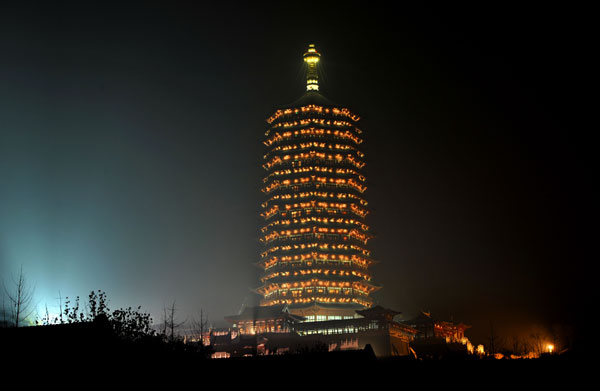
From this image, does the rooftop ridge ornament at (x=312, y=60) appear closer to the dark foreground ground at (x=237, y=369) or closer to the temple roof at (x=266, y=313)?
the temple roof at (x=266, y=313)

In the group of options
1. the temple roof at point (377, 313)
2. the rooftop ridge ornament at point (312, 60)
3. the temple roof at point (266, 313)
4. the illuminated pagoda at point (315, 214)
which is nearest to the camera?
the temple roof at point (377, 313)

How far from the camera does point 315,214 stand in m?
95.6

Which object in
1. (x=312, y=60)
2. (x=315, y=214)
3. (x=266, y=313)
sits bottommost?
(x=266, y=313)

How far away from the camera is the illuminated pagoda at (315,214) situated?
300 feet

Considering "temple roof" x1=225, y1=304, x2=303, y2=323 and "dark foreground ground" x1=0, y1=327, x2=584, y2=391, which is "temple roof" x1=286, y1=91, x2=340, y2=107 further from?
"dark foreground ground" x1=0, y1=327, x2=584, y2=391

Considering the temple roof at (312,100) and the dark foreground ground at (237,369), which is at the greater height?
the temple roof at (312,100)

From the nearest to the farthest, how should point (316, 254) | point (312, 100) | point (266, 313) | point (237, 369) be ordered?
point (237, 369), point (266, 313), point (316, 254), point (312, 100)

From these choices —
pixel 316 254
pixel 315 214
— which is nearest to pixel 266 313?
pixel 316 254

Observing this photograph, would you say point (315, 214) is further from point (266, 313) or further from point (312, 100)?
point (312, 100)

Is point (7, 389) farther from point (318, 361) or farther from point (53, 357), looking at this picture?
point (318, 361)

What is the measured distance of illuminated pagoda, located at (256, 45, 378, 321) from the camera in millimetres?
91438

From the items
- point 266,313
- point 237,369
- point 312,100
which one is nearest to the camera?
point 237,369

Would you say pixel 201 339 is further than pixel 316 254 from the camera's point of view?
No

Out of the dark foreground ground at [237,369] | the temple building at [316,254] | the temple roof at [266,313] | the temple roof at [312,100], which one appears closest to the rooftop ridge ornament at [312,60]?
the temple building at [316,254]
